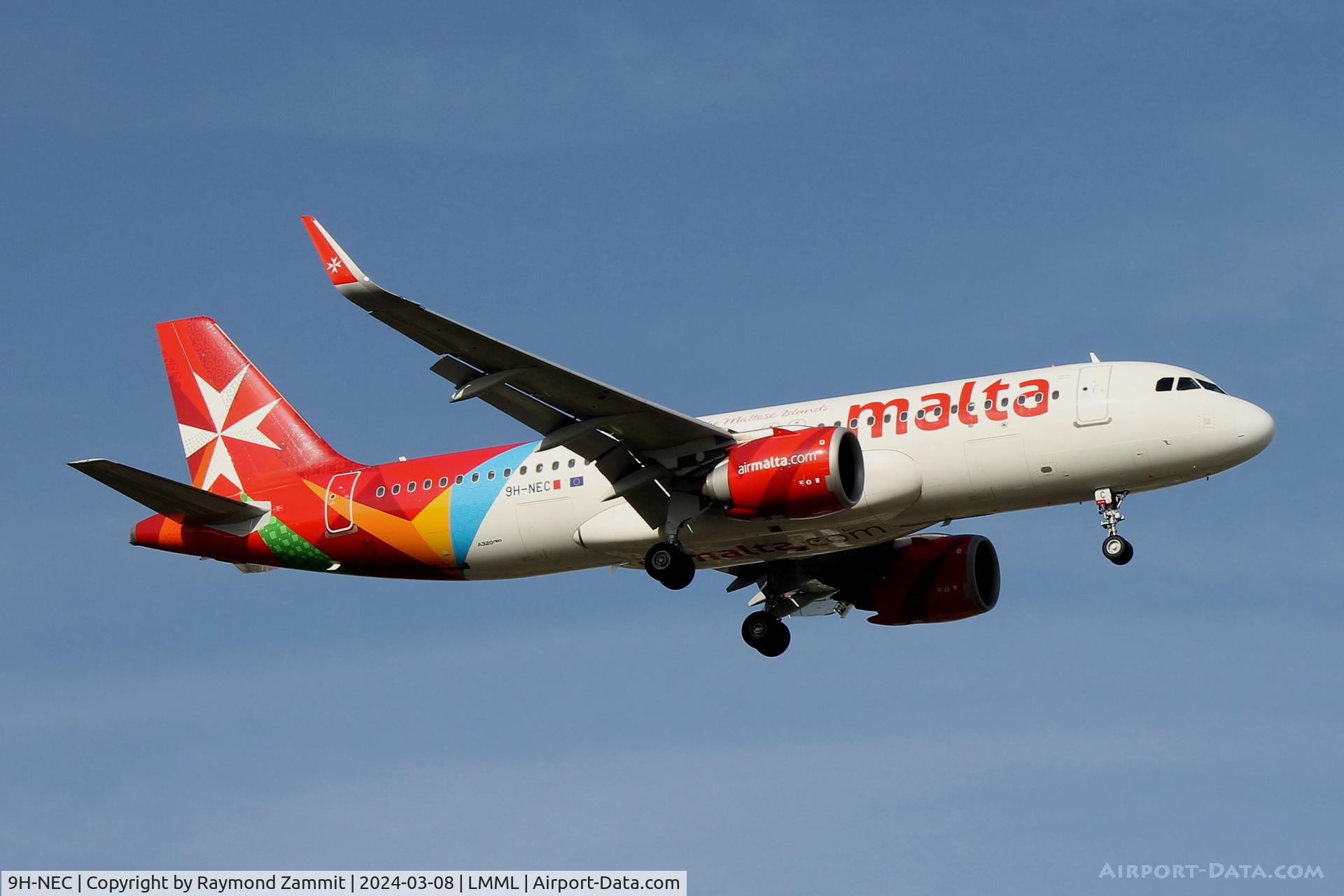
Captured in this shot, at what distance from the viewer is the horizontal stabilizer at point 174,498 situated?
37562 mm

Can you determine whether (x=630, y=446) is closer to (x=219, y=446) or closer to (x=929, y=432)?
(x=929, y=432)

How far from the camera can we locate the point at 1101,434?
34625 mm

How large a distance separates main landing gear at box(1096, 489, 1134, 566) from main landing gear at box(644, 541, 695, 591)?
8398 mm

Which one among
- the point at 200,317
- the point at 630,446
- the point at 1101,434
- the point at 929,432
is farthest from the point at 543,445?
the point at 200,317

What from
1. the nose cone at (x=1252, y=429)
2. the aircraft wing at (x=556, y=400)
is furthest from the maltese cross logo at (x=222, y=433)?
the nose cone at (x=1252, y=429)

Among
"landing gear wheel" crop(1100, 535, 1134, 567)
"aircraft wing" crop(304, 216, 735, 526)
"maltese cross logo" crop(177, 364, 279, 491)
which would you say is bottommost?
"landing gear wheel" crop(1100, 535, 1134, 567)

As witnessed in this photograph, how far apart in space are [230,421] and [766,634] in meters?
14.3

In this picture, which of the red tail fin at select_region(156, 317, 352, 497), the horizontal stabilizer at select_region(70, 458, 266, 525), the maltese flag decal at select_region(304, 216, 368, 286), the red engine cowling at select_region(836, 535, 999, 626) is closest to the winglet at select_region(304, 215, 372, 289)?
the maltese flag decal at select_region(304, 216, 368, 286)

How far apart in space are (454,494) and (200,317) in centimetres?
1062

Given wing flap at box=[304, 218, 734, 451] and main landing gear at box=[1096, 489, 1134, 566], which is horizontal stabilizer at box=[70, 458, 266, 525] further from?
main landing gear at box=[1096, 489, 1134, 566]

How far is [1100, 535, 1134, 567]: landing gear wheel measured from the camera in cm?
3500

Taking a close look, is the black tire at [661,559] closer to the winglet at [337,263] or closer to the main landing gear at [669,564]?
the main landing gear at [669,564]

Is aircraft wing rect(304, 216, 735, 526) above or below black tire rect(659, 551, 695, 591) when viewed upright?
above

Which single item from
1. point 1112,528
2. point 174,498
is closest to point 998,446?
point 1112,528
